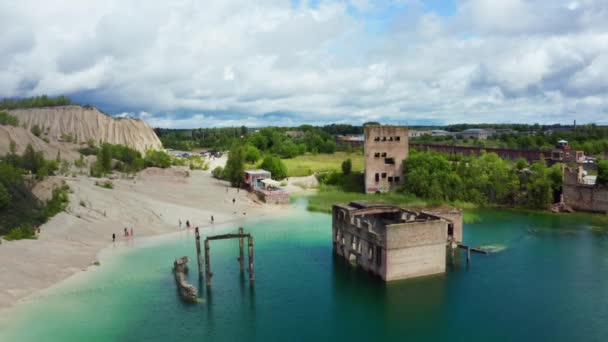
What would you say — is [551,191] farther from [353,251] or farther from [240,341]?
[240,341]

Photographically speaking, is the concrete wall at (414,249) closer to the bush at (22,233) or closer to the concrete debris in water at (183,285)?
the concrete debris in water at (183,285)

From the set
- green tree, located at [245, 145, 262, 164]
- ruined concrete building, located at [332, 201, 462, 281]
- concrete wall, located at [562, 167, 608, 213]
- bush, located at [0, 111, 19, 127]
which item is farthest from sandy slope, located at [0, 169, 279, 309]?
bush, located at [0, 111, 19, 127]

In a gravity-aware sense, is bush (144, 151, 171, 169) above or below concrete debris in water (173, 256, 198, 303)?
above

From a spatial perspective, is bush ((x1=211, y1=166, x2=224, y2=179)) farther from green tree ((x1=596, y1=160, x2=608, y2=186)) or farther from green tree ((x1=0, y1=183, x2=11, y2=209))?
green tree ((x1=596, y1=160, x2=608, y2=186))

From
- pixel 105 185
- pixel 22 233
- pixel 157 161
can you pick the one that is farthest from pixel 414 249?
pixel 157 161

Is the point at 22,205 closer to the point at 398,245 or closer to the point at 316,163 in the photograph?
the point at 398,245
